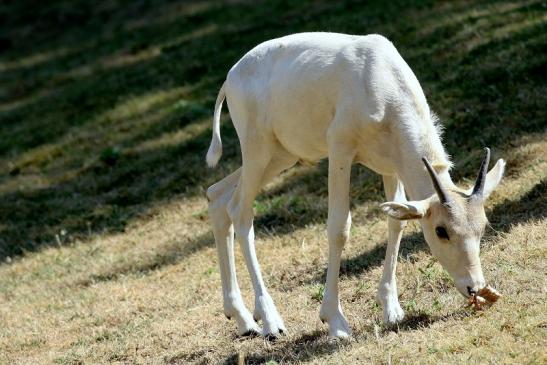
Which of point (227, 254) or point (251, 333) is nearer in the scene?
point (251, 333)

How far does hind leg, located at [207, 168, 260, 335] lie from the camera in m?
8.61

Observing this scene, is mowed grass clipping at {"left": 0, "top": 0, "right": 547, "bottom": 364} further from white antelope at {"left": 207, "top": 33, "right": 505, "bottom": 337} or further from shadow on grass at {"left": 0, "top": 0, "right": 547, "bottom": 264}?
white antelope at {"left": 207, "top": 33, "right": 505, "bottom": 337}

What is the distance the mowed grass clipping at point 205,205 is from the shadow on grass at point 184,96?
0.13 ft

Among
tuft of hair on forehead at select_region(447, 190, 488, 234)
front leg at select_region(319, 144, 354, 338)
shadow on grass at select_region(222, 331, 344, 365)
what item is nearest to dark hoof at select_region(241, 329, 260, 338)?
shadow on grass at select_region(222, 331, 344, 365)

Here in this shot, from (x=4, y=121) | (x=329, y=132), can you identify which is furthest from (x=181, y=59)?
(x=329, y=132)

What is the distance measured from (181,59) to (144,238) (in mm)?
7527

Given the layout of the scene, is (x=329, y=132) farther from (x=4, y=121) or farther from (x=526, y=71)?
(x=4, y=121)

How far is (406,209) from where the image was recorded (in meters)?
7.18

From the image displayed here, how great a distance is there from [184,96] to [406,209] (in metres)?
10.5

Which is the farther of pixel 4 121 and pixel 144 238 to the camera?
pixel 4 121

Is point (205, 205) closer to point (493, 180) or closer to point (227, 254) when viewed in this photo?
point (227, 254)

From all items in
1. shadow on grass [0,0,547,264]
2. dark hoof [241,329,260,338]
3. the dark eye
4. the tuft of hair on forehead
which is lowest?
shadow on grass [0,0,547,264]

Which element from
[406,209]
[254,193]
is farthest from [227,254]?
[406,209]

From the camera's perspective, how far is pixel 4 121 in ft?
62.0
